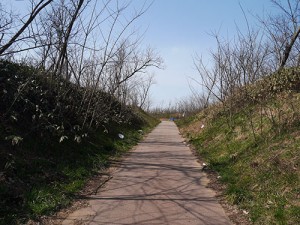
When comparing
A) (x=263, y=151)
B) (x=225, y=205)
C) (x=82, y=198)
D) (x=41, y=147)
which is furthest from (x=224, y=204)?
(x=41, y=147)

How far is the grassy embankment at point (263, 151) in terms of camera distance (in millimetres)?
5525

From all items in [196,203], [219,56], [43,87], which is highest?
[219,56]

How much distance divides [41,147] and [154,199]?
144 inches

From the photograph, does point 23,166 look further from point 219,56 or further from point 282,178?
point 219,56

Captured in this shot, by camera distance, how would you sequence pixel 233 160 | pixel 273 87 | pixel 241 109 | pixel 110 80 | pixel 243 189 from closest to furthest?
pixel 243 189, pixel 233 160, pixel 273 87, pixel 241 109, pixel 110 80

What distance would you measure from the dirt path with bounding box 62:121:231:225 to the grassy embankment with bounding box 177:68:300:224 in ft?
1.73

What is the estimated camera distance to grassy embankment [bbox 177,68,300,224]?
5.53m

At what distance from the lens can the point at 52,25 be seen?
453 inches

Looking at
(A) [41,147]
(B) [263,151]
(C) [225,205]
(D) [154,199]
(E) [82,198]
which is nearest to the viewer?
(C) [225,205]

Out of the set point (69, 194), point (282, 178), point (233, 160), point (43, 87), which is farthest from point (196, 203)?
point (43, 87)

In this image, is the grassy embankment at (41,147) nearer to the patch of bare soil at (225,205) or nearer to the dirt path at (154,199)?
the dirt path at (154,199)

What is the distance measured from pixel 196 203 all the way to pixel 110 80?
12.1m

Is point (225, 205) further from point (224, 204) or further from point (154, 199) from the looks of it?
point (154, 199)

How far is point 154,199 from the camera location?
629 cm
